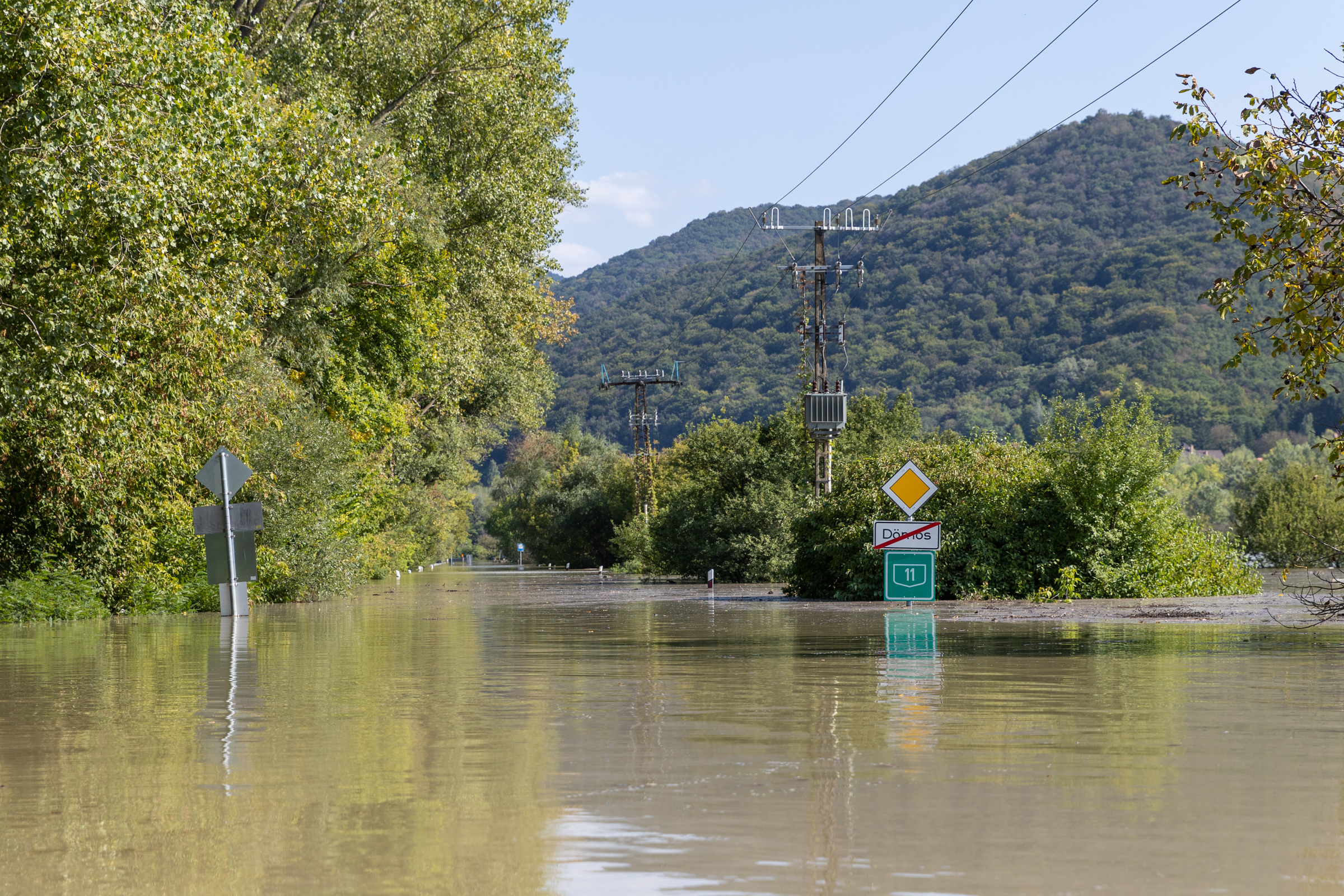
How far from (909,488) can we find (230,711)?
1678cm

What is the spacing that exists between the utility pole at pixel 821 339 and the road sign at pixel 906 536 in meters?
22.0

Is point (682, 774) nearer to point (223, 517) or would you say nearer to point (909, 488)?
point (223, 517)

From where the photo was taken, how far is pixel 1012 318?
500 ft

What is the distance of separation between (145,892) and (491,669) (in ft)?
31.5

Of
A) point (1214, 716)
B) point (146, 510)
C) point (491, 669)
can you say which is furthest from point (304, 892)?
point (146, 510)

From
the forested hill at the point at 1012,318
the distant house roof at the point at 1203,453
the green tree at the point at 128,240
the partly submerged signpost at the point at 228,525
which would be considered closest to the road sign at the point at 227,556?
the partly submerged signpost at the point at 228,525

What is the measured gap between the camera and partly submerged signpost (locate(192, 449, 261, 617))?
901 inches

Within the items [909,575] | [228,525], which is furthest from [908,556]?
[228,525]

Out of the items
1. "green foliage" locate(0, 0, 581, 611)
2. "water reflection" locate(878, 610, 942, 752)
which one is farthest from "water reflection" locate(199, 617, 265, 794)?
"green foliage" locate(0, 0, 581, 611)

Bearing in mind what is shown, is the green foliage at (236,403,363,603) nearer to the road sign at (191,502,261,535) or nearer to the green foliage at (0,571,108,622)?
the green foliage at (0,571,108,622)

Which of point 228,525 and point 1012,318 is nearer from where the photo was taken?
point 228,525

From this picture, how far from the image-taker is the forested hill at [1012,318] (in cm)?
14412

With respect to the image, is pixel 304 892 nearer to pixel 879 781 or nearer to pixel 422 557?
pixel 879 781

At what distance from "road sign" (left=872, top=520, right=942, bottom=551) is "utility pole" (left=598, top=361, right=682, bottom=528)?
68.2 metres
